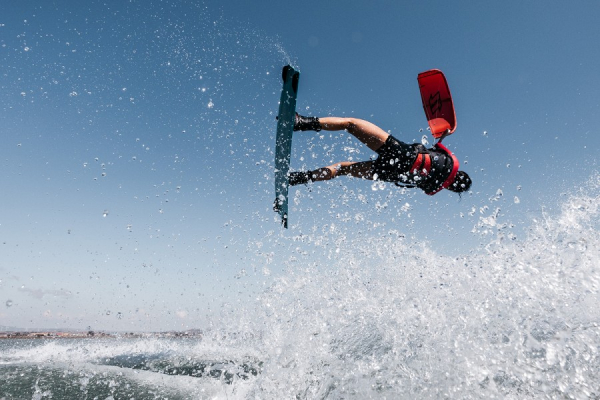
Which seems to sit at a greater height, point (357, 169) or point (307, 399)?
point (357, 169)

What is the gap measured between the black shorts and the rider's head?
1.06 m

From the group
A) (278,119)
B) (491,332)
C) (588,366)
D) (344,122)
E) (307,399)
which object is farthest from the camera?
(278,119)

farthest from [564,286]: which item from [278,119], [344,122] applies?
[278,119]

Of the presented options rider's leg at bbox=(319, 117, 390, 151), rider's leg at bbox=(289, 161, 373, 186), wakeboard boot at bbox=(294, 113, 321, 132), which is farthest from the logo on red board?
wakeboard boot at bbox=(294, 113, 321, 132)

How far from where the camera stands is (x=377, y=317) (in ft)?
19.4

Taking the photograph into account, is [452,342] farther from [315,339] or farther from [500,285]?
[315,339]

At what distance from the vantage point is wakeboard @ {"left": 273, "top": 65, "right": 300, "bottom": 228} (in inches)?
234

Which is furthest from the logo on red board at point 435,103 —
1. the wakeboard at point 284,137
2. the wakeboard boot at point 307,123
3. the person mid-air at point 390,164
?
the wakeboard at point 284,137

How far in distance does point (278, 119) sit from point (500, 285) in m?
4.48

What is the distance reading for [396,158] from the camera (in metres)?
6.02

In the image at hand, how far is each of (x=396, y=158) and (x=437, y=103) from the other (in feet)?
5.10

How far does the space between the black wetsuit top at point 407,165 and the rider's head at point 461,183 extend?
1.39ft

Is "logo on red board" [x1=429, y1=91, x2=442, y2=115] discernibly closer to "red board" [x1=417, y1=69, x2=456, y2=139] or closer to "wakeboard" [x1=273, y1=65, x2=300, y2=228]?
"red board" [x1=417, y1=69, x2=456, y2=139]

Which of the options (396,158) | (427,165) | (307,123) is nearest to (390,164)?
(396,158)
